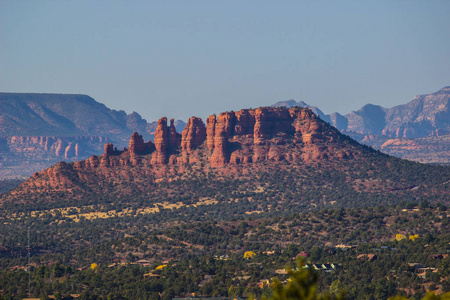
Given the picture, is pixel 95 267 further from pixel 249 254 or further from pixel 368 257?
pixel 368 257

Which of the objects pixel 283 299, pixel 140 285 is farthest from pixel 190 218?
pixel 283 299

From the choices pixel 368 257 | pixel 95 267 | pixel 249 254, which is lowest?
pixel 95 267

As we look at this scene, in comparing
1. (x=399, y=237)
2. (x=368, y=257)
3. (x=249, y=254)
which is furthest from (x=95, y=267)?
(x=399, y=237)

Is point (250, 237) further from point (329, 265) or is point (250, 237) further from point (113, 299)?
point (113, 299)

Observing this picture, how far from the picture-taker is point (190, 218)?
184m

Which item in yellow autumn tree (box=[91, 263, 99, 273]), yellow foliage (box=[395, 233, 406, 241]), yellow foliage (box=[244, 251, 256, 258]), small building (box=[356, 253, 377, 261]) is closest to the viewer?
small building (box=[356, 253, 377, 261])

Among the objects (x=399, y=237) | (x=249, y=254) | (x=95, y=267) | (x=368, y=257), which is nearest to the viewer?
(x=368, y=257)

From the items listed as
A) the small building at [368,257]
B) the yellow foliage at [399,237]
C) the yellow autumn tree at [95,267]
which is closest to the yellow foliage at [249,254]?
the small building at [368,257]

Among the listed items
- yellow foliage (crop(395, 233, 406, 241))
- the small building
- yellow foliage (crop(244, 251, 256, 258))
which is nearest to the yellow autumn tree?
yellow foliage (crop(244, 251, 256, 258))

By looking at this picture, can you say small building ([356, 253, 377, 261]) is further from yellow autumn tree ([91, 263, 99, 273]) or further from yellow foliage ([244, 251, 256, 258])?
yellow autumn tree ([91, 263, 99, 273])

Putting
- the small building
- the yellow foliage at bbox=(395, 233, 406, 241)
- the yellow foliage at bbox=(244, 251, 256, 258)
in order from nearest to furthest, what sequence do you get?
the small building → the yellow foliage at bbox=(244, 251, 256, 258) → the yellow foliage at bbox=(395, 233, 406, 241)

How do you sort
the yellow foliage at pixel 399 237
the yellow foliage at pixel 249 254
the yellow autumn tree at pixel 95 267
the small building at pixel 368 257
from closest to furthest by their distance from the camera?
the small building at pixel 368 257, the yellow autumn tree at pixel 95 267, the yellow foliage at pixel 249 254, the yellow foliage at pixel 399 237

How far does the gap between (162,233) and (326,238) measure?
2955cm

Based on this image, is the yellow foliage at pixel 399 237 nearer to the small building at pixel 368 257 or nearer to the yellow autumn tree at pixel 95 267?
the small building at pixel 368 257
